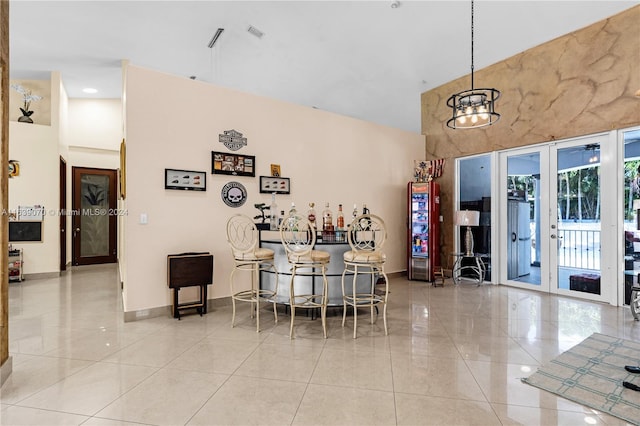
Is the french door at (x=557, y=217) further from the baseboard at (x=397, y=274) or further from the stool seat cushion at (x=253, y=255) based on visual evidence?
the stool seat cushion at (x=253, y=255)

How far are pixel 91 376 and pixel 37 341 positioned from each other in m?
1.32

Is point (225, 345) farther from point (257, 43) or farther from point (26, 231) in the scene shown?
point (26, 231)

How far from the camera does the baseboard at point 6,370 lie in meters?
2.52

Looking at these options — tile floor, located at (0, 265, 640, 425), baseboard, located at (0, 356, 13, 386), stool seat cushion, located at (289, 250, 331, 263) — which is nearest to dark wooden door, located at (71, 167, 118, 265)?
tile floor, located at (0, 265, 640, 425)

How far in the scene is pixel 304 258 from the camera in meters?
3.73

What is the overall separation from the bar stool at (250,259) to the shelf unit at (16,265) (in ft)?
15.8

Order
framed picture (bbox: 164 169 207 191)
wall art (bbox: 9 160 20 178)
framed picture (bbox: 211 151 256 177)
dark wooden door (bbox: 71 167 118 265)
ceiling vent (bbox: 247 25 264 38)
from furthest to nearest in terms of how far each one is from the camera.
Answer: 1. dark wooden door (bbox: 71 167 118 265)
2. wall art (bbox: 9 160 20 178)
3. ceiling vent (bbox: 247 25 264 38)
4. framed picture (bbox: 211 151 256 177)
5. framed picture (bbox: 164 169 207 191)

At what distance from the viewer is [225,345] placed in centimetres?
331

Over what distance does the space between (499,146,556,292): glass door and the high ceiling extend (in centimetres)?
205

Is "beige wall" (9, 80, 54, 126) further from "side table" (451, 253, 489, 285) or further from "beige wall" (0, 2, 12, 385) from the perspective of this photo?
"side table" (451, 253, 489, 285)

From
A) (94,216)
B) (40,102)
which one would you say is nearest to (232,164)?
(40,102)

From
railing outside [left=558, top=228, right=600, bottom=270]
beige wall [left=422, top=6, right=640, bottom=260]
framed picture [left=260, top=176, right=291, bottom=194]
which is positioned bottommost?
railing outside [left=558, top=228, right=600, bottom=270]

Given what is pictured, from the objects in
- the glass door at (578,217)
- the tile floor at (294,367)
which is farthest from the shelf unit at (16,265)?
the glass door at (578,217)

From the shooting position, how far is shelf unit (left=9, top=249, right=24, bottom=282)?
20.6ft
